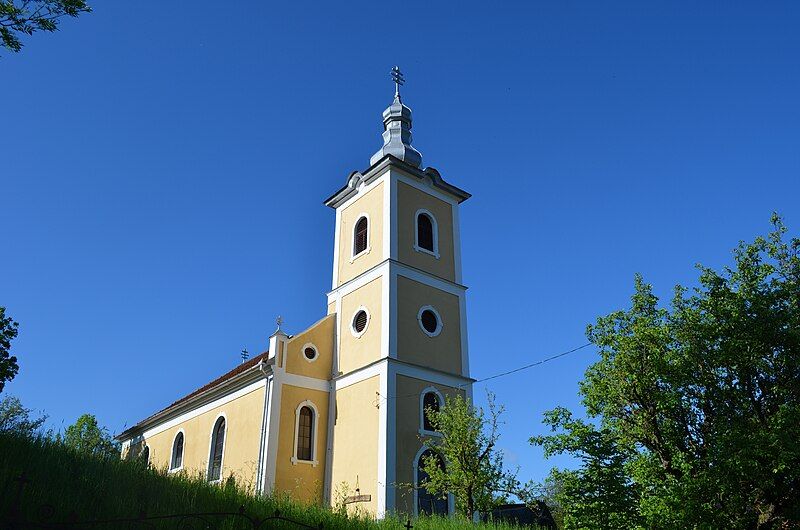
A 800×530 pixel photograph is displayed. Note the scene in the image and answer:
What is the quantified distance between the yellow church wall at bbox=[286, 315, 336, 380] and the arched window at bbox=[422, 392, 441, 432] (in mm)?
3928

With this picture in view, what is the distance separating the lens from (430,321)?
24203mm

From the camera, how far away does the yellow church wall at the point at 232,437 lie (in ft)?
73.6

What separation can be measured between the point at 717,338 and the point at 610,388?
2.76 metres

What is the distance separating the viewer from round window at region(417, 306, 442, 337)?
23.8 meters

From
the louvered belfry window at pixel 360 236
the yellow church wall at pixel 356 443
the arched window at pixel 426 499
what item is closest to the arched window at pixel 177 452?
the yellow church wall at pixel 356 443

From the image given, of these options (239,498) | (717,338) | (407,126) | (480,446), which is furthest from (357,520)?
(407,126)

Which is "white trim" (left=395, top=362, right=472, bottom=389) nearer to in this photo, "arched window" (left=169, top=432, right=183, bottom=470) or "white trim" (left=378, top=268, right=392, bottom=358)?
"white trim" (left=378, top=268, right=392, bottom=358)

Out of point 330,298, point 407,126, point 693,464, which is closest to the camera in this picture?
point 693,464

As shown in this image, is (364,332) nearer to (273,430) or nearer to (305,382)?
(305,382)

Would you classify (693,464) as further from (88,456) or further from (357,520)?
(88,456)

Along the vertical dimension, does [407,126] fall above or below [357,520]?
above

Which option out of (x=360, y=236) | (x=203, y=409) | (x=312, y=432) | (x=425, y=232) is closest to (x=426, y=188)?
(x=425, y=232)

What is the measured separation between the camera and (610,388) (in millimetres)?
15695

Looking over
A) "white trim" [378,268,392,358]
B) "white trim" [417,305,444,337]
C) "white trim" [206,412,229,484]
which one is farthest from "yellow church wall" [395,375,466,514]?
"white trim" [206,412,229,484]
